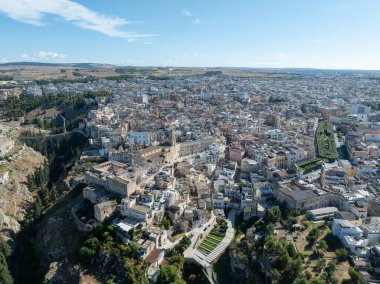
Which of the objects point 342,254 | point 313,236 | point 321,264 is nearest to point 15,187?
point 313,236

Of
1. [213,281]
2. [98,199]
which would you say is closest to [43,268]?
[98,199]

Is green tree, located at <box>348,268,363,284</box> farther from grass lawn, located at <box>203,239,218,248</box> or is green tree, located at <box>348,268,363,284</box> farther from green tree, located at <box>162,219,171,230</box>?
green tree, located at <box>162,219,171,230</box>

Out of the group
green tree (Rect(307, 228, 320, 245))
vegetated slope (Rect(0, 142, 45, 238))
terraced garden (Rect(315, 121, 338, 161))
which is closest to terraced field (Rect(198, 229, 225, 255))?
green tree (Rect(307, 228, 320, 245))

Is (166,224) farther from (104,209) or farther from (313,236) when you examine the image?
(313,236)

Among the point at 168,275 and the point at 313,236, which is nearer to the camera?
the point at 168,275

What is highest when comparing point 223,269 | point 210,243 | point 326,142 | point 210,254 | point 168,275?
point 326,142

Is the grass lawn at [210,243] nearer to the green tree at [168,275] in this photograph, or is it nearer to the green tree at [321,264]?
the green tree at [168,275]

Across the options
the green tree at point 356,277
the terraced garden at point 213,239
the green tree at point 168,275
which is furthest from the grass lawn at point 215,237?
the green tree at point 356,277

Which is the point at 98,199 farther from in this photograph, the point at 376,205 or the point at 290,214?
the point at 376,205
